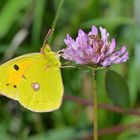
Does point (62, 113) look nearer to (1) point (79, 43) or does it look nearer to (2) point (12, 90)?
(2) point (12, 90)

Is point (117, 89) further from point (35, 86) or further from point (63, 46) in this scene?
point (63, 46)

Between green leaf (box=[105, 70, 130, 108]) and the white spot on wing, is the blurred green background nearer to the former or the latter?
green leaf (box=[105, 70, 130, 108])

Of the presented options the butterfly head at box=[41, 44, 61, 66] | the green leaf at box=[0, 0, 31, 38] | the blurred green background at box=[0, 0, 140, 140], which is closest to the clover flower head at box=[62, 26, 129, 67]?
the butterfly head at box=[41, 44, 61, 66]

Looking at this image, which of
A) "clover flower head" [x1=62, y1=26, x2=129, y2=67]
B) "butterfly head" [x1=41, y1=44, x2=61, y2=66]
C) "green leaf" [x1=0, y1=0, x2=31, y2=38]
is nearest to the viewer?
"clover flower head" [x1=62, y1=26, x2=129, y2=67]

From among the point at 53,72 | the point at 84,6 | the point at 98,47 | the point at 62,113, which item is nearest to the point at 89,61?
the point at 98,47

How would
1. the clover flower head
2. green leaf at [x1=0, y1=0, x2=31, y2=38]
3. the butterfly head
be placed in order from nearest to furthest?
1. the clover flower head
2. the butterfly head
3. green leaf at [x1=0, y1=0, x2=31, y2=38]

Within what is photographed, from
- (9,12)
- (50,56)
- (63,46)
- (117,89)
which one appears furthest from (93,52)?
(9,12)

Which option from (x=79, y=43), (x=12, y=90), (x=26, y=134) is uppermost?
(x=79, y=43)
